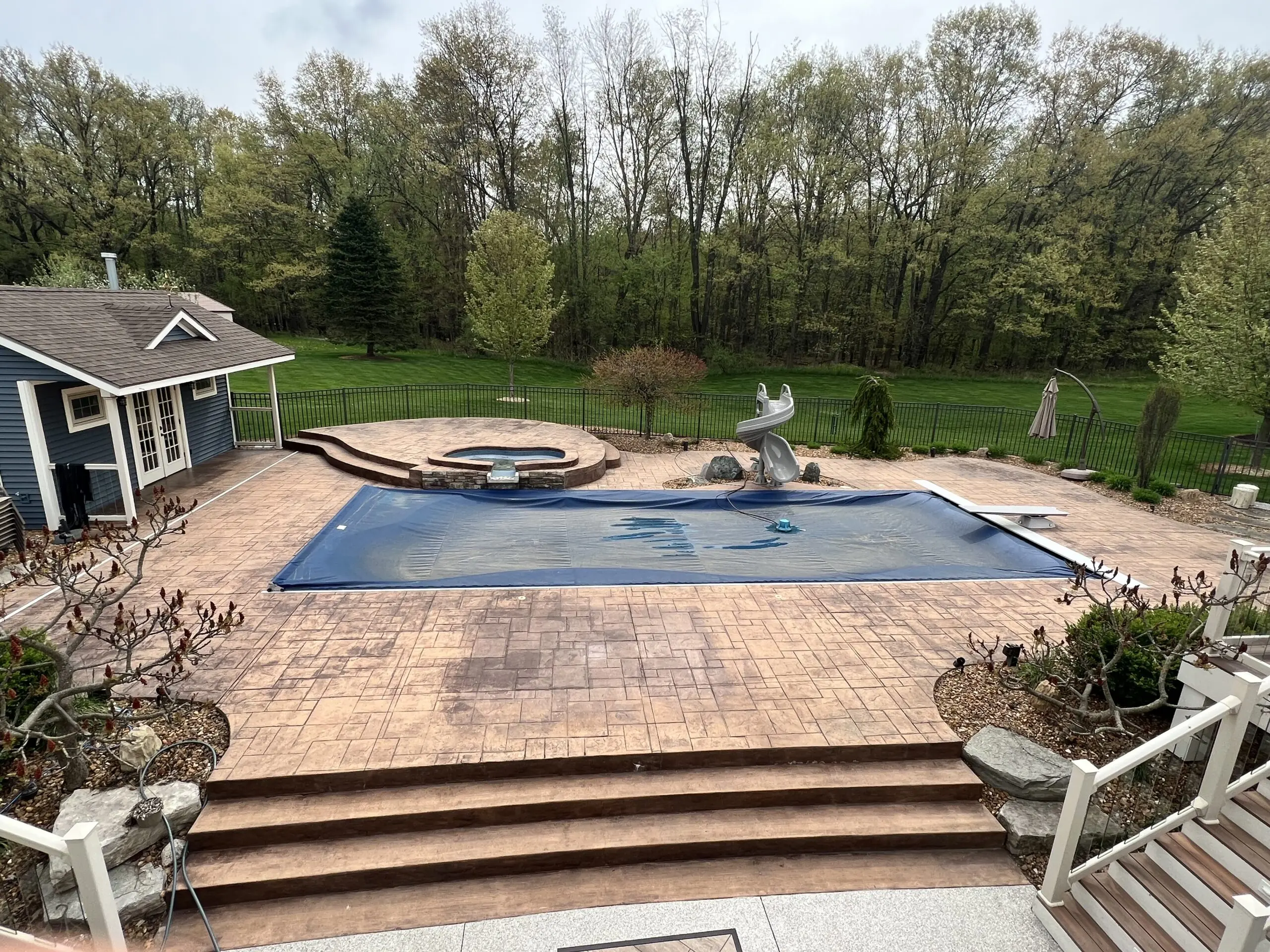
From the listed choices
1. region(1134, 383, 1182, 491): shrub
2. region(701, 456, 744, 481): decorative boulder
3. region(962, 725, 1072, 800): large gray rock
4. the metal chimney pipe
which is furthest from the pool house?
region(1134, 383, 1182, 491): shrub

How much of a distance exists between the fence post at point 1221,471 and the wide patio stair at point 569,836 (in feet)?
40.0

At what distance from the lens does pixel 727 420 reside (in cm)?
2053

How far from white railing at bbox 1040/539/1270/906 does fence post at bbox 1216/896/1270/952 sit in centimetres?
79

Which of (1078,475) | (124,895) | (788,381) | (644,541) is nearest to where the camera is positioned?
(124,895)

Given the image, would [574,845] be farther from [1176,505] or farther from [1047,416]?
[1047,416]

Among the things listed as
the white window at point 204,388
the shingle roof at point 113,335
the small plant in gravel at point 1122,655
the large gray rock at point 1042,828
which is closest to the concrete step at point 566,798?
the large gray rock at point 1042,828

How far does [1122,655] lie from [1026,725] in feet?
3.11

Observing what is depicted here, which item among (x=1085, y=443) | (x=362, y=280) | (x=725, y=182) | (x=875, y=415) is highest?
(x=725, y=182)

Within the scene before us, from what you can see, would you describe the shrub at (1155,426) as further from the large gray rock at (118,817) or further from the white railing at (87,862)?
the white railing at (87,862)

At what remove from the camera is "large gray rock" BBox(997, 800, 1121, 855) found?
428cm

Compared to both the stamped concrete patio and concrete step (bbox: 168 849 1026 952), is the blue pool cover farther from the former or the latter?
concrete step (bbox: 168 849 1026 952)

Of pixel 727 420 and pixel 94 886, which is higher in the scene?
pixel 94 886

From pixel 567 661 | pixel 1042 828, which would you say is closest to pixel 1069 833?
pixel 1042 828

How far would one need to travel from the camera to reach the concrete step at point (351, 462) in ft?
39.1
